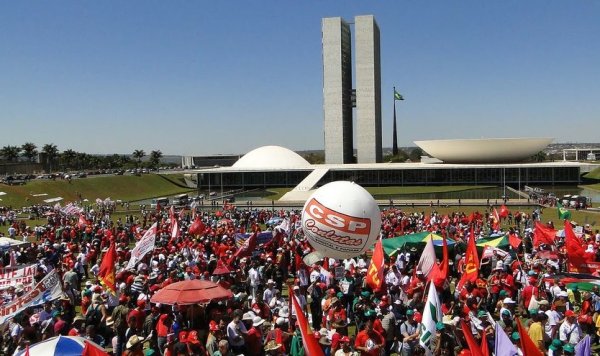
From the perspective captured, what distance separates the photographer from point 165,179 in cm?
9281

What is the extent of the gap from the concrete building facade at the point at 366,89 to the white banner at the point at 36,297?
8814cm

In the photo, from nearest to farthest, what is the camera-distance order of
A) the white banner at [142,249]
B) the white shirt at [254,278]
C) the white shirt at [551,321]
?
1. the white shirt at [551,321]
2. the white shirt at [254,278]
3. the white banner at [142,249]

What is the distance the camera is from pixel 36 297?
10547mm

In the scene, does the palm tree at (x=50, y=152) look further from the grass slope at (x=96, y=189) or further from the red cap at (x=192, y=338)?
the red cap at (x=192, y=338)

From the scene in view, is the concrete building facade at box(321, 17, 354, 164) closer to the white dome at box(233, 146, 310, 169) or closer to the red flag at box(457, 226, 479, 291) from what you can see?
the white dome at box(233, 146, 310, 169)

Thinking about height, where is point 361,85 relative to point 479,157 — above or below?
above

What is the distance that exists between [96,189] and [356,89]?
46786 mm

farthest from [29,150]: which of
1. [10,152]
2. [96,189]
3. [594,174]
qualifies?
[594,174]

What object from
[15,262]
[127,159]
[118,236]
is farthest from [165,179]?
[15,262]

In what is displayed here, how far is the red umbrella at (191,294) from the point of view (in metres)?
9.73

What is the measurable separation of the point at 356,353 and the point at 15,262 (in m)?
13.8

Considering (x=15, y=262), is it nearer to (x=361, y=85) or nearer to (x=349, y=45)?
(x=361, y=85)

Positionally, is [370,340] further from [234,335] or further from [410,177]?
[410,177]

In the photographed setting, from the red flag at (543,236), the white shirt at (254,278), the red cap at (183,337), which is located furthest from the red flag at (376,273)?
the red flag at (543,236)
